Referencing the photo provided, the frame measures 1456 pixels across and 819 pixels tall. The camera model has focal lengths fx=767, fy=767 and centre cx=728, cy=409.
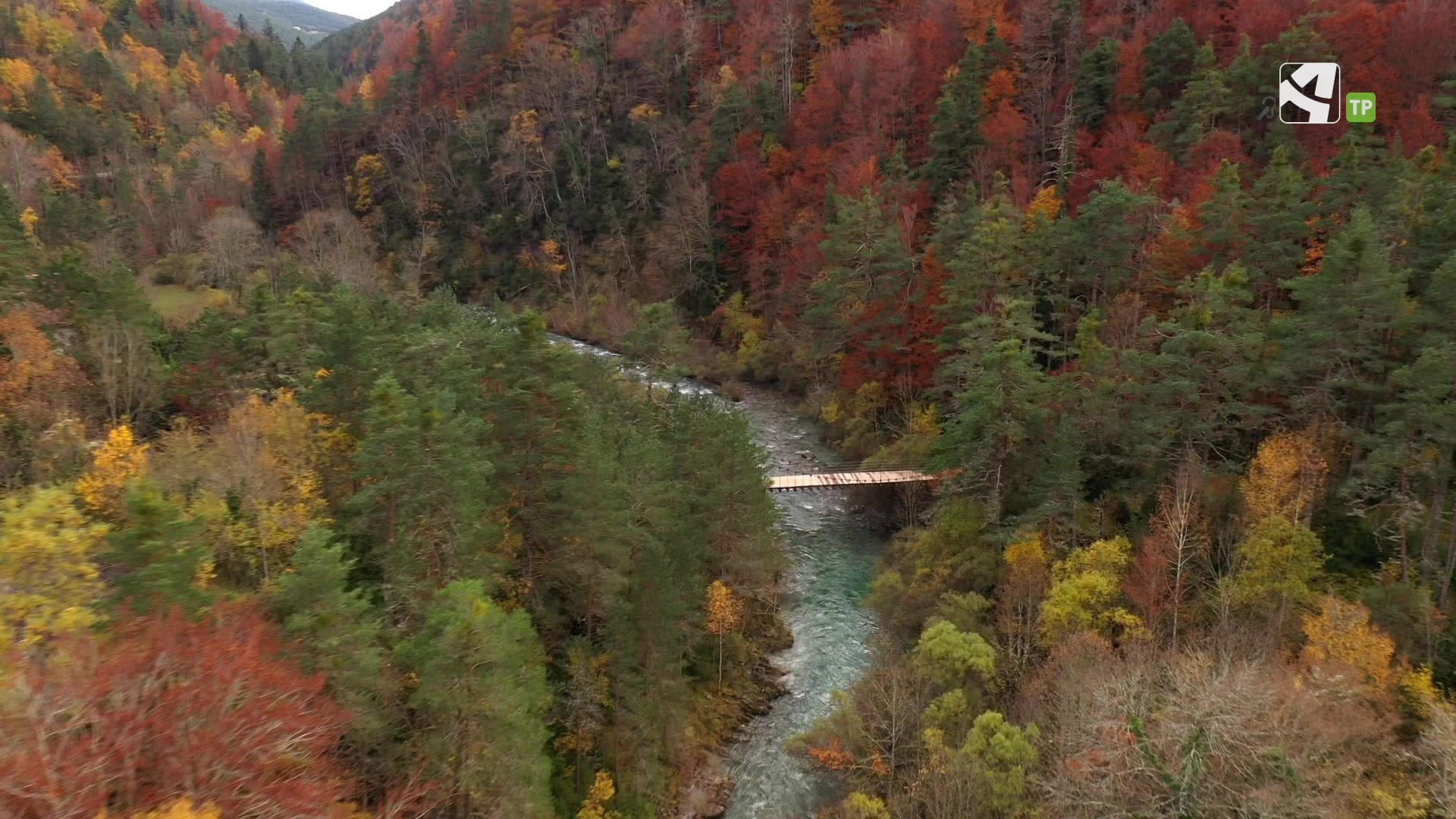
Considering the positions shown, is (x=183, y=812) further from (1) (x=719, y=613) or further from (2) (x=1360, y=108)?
(2) (x=1360, y=108)

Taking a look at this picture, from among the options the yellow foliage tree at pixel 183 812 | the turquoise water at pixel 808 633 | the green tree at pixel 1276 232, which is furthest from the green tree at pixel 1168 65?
the yellow foliage tree at pixel 183 812

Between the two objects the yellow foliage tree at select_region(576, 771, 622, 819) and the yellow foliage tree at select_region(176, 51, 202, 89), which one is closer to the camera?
the yellow foliage tree at select_region(576, 771, 622, 819)

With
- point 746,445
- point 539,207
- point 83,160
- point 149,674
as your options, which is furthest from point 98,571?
point 83,160

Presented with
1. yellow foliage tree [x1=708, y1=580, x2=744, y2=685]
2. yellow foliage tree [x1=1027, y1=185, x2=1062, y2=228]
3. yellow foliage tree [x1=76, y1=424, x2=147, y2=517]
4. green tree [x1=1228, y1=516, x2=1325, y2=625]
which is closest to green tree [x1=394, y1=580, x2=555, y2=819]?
yellow foliage tree [x1=76, y1=424, x2=147, y2=517]

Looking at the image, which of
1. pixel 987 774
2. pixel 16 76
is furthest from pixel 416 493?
pixel 16 76

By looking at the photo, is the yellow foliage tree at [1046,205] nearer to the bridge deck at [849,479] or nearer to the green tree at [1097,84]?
the green tree at [1097,84]

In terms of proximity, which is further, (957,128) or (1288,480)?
(957,128)

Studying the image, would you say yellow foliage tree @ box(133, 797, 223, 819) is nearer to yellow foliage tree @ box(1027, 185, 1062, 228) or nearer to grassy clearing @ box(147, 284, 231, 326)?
yellow foliage tree @ box(1027, 185, 1062, 228)
